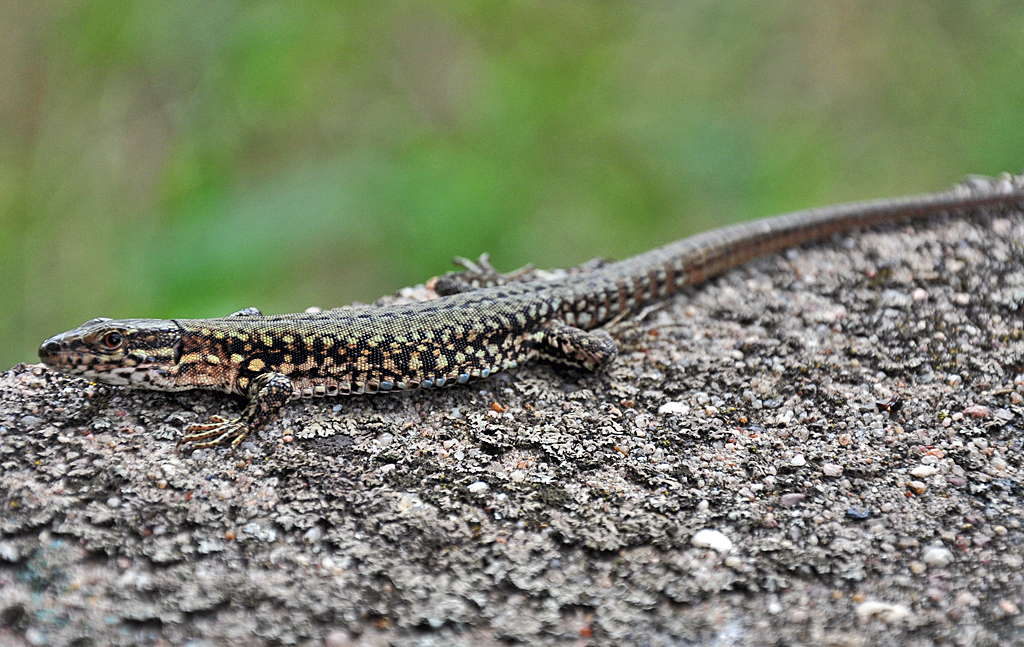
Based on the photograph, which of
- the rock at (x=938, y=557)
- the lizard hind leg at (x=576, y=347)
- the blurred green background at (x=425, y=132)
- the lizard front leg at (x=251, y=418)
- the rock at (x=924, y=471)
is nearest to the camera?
the rock at (x=938, y=557)

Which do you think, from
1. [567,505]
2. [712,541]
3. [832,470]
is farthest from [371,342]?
[832,470]

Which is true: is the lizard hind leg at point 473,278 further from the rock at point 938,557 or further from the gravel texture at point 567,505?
the rock at point 938,557

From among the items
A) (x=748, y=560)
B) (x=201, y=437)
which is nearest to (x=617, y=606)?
(x=748, y=560)

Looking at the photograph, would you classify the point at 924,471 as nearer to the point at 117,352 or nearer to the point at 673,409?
the point at 673,409

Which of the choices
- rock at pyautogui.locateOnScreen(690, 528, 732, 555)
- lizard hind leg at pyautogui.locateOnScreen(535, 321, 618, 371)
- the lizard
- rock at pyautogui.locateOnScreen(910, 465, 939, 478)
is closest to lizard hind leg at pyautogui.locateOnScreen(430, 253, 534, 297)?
the lizard

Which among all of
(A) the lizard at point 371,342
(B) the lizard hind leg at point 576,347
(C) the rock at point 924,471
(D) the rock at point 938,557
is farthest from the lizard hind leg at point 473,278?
(D) the rock at point 938,557

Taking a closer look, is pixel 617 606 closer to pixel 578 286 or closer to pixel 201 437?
pixel 201 437

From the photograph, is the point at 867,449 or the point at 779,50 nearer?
the point at 867,449
